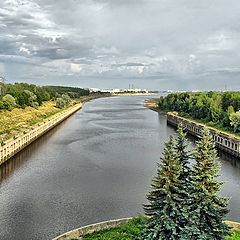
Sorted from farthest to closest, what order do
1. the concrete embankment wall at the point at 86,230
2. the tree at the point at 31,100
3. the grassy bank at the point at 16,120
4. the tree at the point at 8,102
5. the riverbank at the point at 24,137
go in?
1. the tree at the point at 31,100
2. the tree at the point at 8,102
3. the grassy bank at the point at 16,120
4. the riverbank at the point at 24,137
5. the concrete embankment wall at the point at 86,230

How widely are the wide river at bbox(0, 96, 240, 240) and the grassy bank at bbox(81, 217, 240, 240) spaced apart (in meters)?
6.93

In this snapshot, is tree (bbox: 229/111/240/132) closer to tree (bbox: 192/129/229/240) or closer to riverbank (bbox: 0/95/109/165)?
riverbank (bbox: 0/95/109/165)

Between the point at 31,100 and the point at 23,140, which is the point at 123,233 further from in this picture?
the point at 31,100

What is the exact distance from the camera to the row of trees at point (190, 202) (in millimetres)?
21625

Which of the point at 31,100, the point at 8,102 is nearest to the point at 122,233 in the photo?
the point at 8,102

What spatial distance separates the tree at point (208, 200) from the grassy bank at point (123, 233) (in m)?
4.29

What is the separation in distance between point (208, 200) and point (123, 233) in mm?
7304

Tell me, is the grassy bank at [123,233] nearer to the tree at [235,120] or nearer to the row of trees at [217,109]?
the tree at [235,120]

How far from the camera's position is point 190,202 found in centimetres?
2227

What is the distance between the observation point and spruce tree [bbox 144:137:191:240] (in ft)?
72.1

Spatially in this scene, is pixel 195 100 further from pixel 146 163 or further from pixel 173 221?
pixel 173 221

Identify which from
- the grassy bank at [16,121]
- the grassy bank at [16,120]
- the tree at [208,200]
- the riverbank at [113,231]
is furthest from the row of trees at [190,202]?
the grassy bank at [16,120]

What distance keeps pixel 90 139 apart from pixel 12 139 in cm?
2034

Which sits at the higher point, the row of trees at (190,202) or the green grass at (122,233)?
the row of trees at (190,202)
